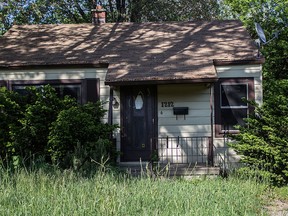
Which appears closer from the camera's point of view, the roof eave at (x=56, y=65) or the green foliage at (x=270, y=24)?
the roof eave at (x=56, y=65)

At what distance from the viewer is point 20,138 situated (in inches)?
366

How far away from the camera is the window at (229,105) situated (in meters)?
10.4

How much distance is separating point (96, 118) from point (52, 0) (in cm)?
794

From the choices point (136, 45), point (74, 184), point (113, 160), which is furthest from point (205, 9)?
point (74, 184)

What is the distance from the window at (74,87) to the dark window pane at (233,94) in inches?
141

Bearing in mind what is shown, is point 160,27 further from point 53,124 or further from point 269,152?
point 269,152

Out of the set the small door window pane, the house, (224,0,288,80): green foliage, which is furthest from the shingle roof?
(224,0,288,80): green foliage

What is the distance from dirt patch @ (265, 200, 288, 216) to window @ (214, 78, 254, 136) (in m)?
3.79

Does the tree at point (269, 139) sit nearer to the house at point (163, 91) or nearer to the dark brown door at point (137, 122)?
the house at point (163, 91)

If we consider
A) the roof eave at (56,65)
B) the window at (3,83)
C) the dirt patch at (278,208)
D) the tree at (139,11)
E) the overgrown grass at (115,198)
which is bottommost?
the dirt patch at (278,208)

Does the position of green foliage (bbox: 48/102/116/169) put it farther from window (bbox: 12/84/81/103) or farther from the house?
window (bbox: 12/84/81/103)

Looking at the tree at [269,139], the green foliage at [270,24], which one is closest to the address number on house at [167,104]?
the tree at [269,139]

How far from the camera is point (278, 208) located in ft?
20.5

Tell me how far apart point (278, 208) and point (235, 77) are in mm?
4857
